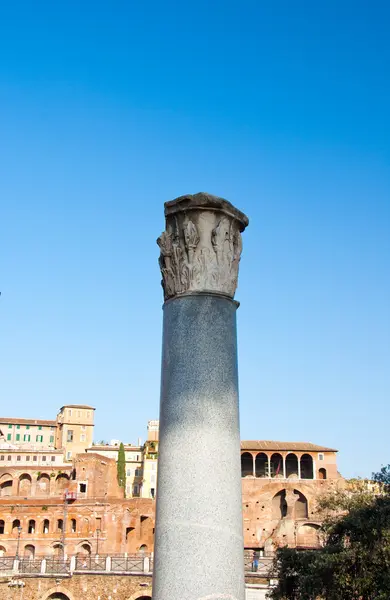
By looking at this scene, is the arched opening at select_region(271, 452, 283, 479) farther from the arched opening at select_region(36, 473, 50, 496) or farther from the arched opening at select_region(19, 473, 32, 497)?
the arched opening at select_region(19, 473, 32, 497)

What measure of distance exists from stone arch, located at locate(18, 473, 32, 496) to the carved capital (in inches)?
2420

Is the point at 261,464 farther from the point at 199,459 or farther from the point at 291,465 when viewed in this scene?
the point at 199,459

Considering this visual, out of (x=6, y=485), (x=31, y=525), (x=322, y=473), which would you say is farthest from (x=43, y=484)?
(x=322, y=473)

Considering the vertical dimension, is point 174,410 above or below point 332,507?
below

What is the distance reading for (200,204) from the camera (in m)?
5.83

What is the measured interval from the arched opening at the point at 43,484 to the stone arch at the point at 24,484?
3.05 feet

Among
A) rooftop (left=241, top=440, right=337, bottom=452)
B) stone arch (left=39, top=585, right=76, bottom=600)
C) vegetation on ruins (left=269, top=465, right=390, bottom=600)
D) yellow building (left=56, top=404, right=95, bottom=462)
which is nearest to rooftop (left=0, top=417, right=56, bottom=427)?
yellow building (left=56, top=404, right=95, bottom=462)

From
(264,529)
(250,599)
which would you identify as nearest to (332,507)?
(250,599)

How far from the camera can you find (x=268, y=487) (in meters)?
60.8

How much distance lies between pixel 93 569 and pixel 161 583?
108 ft

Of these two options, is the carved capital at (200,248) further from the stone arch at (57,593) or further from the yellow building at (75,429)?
the yellow building at (75,429)

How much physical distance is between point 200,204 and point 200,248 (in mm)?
374

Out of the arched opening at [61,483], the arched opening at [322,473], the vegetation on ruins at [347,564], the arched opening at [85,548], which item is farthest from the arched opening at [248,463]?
the vegetation on ruins at [347,564]

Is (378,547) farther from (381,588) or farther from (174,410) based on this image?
(174,410)
